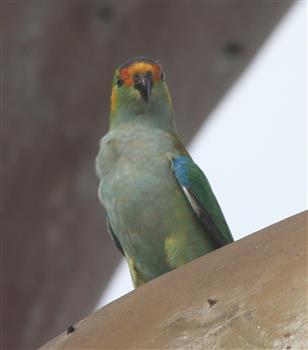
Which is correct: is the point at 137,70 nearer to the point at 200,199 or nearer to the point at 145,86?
the point at 145,86

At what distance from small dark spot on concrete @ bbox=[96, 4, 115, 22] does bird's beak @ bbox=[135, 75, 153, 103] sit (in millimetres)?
962

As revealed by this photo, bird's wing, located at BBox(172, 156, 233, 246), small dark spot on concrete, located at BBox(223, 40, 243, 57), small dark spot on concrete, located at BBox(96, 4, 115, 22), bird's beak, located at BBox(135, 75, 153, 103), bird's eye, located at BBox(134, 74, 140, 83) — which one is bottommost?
bird's wing, located at BBox(172, 156, 233, 246)

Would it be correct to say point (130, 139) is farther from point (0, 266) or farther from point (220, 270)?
point (220, 270)

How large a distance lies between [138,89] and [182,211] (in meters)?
0.58

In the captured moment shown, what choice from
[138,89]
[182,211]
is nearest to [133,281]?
[182,211]

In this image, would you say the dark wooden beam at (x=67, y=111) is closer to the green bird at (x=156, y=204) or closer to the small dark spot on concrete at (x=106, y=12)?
the small dark spot on concrete at (x=106, y=12)

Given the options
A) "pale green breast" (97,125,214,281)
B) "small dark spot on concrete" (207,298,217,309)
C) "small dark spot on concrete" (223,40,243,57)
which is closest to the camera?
"small dark spot on concrete" (207,298,217,309)

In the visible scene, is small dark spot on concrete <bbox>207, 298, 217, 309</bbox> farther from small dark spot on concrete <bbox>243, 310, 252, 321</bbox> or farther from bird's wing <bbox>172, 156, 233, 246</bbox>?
bird's wing <bbox>172, 156, 233, 246</bbox>

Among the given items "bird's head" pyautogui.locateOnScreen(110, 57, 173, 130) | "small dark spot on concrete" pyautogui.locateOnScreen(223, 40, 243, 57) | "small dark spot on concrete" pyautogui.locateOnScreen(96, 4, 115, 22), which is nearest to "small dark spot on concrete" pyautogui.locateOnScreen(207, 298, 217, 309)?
"bird's head" pyautogui.locateOnScreen(110, 57, 173, 130)

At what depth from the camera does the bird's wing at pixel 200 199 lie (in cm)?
347

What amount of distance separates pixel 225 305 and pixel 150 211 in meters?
1.32

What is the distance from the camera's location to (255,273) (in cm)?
215

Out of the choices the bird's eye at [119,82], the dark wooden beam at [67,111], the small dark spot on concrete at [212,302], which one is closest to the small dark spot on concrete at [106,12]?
the dark wooden beam at [67,111]

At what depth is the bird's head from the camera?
3.78 m
